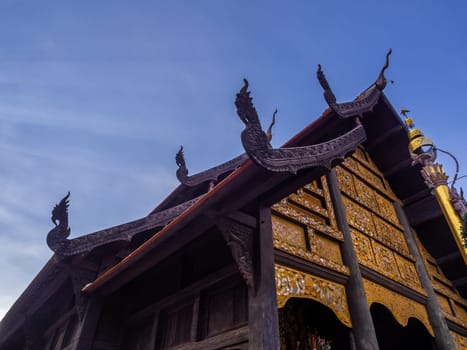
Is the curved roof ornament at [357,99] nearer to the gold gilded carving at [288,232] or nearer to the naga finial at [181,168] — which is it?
the gold gilded carving at [288,232]

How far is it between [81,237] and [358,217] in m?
4.67

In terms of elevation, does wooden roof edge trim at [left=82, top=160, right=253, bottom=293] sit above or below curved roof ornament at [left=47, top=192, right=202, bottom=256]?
below

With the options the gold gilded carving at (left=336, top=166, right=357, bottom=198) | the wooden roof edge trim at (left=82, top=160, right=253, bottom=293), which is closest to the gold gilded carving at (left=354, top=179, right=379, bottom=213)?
the gold gilded carving at (left=336, top=166, right=357, bottom=198)

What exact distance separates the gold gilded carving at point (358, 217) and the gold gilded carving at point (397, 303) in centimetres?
101

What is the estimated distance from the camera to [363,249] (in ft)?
17.2

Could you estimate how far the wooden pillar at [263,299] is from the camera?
9.07 feet

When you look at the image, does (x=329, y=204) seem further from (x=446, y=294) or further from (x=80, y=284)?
(x=446, y=294)

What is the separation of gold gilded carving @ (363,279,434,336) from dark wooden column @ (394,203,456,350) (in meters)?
0.11

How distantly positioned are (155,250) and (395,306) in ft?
12.7

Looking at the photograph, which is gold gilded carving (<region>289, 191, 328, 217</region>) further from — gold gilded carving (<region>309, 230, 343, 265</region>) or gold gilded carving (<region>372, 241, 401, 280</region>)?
gold gilded carving (<region>372, 241, 401, 280</region>)

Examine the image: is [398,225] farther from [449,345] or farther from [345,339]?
[345,339]

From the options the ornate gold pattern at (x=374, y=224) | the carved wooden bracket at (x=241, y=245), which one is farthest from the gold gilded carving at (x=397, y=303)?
the carved wooden bracket at (x=241, y=245)

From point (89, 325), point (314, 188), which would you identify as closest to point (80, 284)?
point (89, 325)

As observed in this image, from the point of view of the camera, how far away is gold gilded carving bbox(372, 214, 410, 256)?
619cm
